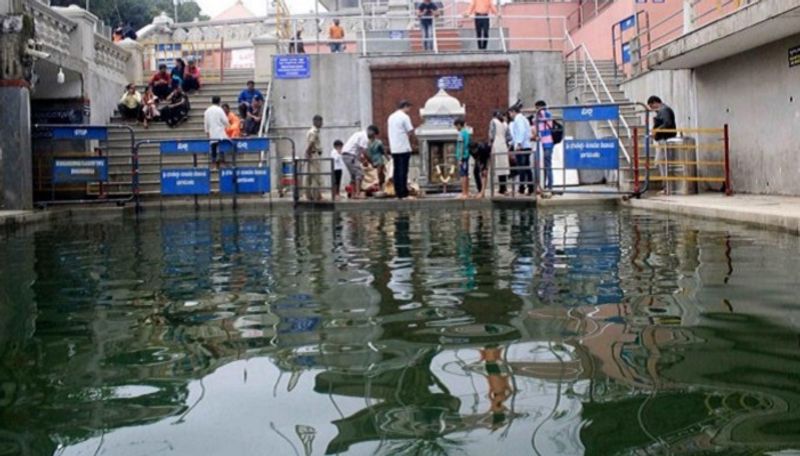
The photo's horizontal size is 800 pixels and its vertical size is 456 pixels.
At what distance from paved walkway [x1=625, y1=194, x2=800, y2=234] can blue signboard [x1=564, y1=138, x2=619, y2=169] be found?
4.37ft

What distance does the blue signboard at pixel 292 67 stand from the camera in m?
28.1

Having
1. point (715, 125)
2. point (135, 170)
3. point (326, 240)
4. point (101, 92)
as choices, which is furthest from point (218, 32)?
point (326, 240)

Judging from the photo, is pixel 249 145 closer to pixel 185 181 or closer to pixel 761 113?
pixel 185 181

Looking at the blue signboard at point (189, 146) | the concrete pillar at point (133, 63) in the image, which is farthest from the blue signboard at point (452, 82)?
the concrete pillar at point (133, 63)

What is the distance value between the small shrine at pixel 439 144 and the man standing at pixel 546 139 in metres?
2.47

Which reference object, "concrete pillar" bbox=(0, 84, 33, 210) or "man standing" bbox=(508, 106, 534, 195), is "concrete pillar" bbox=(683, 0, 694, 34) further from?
"concrete pillar" bbox=(0, 84, 33, 210)

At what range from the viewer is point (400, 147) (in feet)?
66.3

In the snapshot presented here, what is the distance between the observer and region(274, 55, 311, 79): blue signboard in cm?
2814

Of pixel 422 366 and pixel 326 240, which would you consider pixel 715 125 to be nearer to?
pixel 326 240

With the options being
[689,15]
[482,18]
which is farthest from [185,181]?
[689,15]

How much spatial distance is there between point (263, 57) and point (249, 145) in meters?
8.84

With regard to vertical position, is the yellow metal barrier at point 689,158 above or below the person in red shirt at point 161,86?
below

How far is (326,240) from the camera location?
40.5 ft

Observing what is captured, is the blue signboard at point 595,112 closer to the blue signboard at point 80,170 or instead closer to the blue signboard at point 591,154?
the blue signboard at point 591,154
